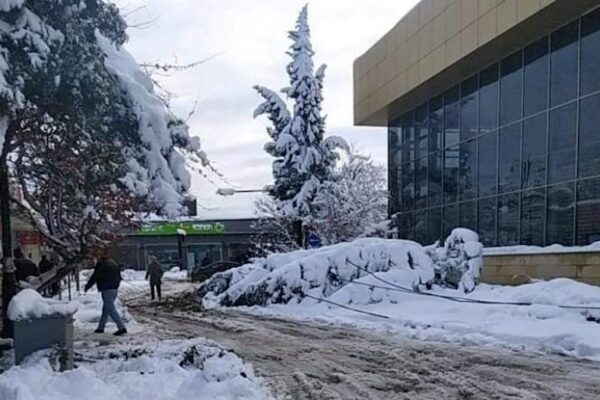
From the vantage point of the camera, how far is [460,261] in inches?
728

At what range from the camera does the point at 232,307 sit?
19906 mm

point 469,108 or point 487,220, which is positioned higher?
point 469,108

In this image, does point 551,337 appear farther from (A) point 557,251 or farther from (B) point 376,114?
(B) point 376,114

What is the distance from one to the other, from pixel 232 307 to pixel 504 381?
41.9 feet

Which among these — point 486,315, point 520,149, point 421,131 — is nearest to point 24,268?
point 486,315

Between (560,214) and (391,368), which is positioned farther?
(560,214)

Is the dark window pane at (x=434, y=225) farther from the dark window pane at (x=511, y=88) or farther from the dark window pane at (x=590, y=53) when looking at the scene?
the dark window pane at (x=590, y=53)

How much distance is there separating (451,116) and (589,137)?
7859 mm

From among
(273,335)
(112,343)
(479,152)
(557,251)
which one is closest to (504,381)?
(273,335)

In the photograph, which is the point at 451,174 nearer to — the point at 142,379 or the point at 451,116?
the point at 451,116

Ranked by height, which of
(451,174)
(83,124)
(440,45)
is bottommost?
(451,174)

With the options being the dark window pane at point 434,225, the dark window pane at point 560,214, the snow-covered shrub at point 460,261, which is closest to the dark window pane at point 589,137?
the dark window pane at point 560,214

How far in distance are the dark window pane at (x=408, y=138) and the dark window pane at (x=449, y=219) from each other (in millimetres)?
4007

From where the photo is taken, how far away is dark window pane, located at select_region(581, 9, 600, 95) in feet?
52.8
